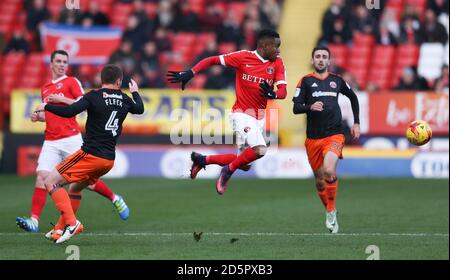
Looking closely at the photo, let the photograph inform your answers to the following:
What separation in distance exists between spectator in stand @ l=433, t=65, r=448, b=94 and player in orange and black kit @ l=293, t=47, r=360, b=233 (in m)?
9.88

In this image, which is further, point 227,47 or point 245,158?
point 227,47

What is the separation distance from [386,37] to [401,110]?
382cm

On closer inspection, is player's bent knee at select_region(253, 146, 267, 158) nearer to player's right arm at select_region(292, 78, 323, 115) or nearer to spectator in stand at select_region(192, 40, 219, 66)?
player's right arm at select_region(292, 78, 323, 115)

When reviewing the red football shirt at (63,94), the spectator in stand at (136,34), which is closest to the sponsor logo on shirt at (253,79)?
the red football shirt at (63,94)

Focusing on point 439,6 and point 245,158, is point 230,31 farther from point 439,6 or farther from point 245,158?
point 245,158

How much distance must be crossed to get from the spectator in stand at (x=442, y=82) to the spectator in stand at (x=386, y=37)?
242cm

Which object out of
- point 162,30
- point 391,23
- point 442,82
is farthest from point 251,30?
point 442,82

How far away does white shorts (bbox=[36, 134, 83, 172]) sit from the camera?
1274cm

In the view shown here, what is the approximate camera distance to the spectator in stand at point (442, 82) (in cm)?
2245

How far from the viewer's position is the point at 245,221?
46.5 ft

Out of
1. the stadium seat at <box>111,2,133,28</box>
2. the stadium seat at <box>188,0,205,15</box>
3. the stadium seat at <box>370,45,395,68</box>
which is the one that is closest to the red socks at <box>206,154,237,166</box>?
the stadium seat at <box>370,45,395,68</box>

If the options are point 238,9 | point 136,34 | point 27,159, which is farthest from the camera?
point 238,9

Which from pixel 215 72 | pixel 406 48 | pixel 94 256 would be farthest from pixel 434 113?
pixel 94 256

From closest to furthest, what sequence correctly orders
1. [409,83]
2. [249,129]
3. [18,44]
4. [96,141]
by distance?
1. [96,141]
2. [249,129]
3. [409,83]
4. [18,44]
